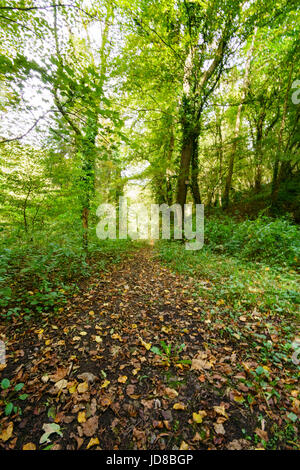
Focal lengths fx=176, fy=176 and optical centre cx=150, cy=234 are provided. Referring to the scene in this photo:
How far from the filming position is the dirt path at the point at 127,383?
1.69m

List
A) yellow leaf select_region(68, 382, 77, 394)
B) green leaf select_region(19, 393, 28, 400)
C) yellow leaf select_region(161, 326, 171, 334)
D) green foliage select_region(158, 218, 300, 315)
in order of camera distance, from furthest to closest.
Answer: green foliage select_region(158, 218, 300, 315)
yellow leaf select_region(161, 326, 171, 334)
yellow leaf select_region(68, 382, 77, 394)
green leaf select_region(19, 393, 28, 400)

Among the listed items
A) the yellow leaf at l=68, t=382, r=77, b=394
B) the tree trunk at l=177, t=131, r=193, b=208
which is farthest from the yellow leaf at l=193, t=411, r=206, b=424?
the tree trunk at l=177, t=131, r=193, b=208

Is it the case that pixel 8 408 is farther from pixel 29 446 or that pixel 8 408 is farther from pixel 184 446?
pixel 184 446

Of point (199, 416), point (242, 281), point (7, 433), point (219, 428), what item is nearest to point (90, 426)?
point (7, 433)

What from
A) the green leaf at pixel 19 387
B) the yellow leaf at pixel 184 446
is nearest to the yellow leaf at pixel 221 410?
the yellow leaf at pixel 184 446

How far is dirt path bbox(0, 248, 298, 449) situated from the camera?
5.56 feet

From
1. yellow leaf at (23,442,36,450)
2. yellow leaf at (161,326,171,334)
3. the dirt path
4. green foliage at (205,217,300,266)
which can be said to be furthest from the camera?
green foliage at (205,217,300,266)

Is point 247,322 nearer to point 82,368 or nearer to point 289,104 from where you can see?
point 82,368

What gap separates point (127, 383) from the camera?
2211mm

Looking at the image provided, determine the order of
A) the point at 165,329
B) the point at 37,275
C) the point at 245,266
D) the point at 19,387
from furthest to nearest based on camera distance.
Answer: the point at 245,266 → the point at 37,275 → the point at 165,329 → the point at 19,387

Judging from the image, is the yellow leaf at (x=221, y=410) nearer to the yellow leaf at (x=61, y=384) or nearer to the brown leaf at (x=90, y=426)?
the brown leaf at (x=90, y=426)

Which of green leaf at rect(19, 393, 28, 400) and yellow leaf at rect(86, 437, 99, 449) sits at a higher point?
green leaf at rect(19, 393, 28, 400)

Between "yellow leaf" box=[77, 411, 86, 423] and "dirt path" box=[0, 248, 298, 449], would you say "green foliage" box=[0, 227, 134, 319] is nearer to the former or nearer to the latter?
"dirt path" box=[0, 248, 298, 449]
